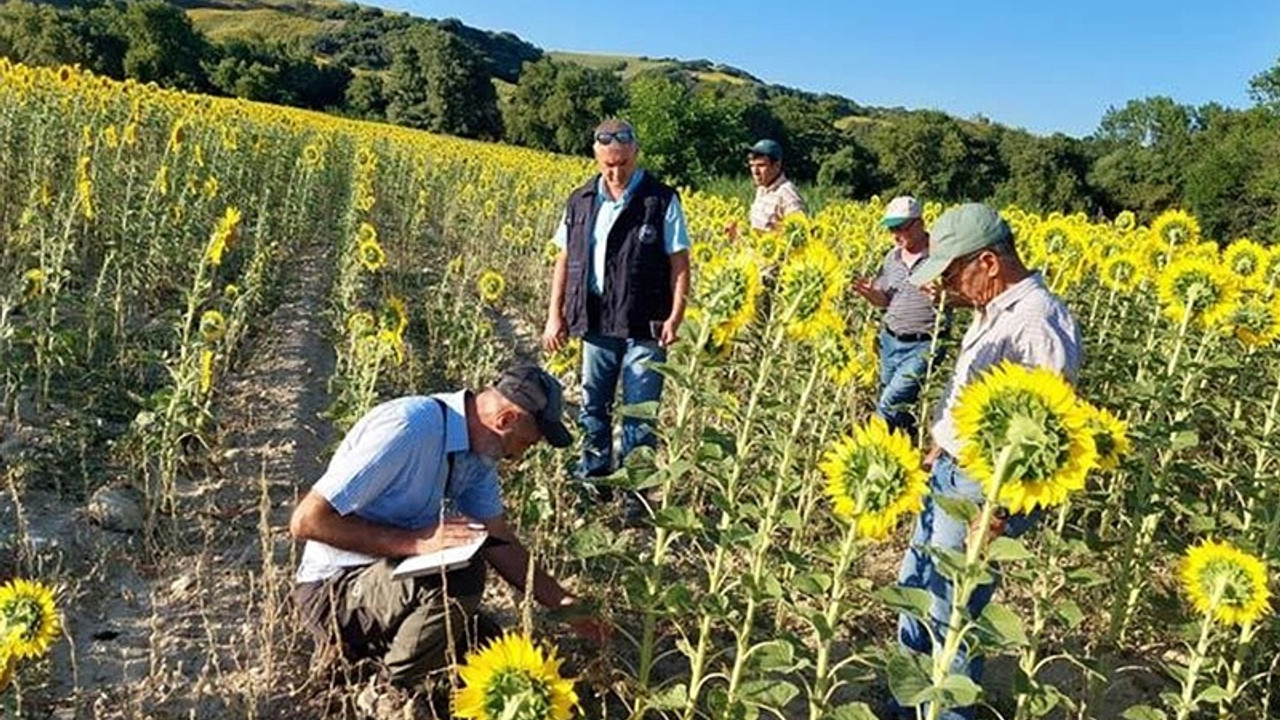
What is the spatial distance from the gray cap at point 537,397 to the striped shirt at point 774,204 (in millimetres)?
3174

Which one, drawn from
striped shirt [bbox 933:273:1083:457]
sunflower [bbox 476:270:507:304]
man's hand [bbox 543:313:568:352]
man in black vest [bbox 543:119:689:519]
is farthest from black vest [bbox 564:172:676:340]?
striped shirt [bbox 933:273:1083:457]

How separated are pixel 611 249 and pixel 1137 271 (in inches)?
110

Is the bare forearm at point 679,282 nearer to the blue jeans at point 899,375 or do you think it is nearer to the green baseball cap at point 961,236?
the blue jeans at point 899,375

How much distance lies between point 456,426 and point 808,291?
1.11 metres

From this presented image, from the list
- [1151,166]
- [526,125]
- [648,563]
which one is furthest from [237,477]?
[1151,166]

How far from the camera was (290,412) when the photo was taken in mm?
5348

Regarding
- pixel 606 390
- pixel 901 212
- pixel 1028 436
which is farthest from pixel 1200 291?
pixel 606 390

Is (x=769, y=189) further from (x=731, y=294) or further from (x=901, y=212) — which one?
(x=731, y=294)

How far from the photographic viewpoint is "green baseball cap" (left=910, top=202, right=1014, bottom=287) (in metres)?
2.90

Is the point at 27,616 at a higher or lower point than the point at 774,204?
lower

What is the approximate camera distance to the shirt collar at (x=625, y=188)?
4.69 meters

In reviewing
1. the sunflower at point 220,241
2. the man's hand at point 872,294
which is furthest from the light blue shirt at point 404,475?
the man's hand at point 872,294

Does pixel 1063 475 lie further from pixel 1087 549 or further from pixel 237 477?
pixel 237 477

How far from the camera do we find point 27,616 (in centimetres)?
229
